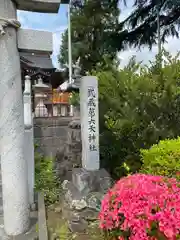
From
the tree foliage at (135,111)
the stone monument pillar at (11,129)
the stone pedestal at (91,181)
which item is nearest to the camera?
the stone monument pillar at (11,129)

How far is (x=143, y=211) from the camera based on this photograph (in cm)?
198

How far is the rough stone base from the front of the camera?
3.15 m

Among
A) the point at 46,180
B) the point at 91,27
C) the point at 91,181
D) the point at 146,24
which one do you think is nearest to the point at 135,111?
the point at 91,181

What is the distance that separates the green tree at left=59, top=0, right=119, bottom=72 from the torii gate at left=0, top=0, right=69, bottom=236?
11213 millimetres

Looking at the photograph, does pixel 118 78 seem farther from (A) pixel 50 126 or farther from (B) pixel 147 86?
(A) pixel 50 126

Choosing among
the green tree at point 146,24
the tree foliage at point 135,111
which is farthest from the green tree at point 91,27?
the tree foliage at point 135,111

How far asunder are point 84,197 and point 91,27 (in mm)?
13542

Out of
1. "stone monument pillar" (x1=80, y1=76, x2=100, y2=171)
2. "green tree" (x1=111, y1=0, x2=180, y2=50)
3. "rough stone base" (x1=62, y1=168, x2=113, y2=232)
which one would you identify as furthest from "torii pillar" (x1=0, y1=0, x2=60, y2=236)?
"green tree" (x1=111, y1=0, x2=180, y2=50)

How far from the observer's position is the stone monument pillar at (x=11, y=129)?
305cm

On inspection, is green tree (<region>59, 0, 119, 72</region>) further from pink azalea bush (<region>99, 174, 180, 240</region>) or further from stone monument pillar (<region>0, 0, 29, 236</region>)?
pink azalea bush (<region>99, 174, 180, 240</region>)

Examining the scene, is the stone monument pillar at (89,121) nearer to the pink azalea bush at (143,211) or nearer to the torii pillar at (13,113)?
the torii pillar at (13,113)

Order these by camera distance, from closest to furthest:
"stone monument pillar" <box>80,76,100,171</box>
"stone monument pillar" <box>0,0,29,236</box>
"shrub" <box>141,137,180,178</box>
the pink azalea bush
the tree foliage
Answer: the pink azalea bush, "stone monument pillar" <box>0,0,29,236</box>, "shrub" <box>141,137,180,178</box>, "stone monument pillar" <box>80,76,100,171</box>, the tree foliage

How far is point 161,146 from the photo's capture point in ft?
12.0

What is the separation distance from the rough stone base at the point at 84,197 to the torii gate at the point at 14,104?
2.01ft
